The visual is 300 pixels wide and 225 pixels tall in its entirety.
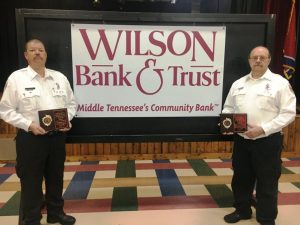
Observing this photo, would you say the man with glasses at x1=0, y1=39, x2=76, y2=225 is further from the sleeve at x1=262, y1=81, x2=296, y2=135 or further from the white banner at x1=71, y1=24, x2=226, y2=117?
the sleeve at x1=262, y1=81, x2=296, y2=135

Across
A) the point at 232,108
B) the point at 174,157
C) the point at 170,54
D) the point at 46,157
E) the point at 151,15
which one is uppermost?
the point at 151,15

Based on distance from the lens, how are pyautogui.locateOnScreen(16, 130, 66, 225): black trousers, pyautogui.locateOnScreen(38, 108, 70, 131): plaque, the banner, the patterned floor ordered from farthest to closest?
1. the banner
2. the patterned floor
3. pyautogui.locateOnScreen(16, 130, 66, 225): black trousers
4. pyautogui.locateOnScreen(38, 108, 70, 131): plaque

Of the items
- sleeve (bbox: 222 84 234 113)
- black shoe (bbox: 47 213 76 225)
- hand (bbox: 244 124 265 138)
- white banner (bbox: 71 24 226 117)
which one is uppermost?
white banner (bbox: 71 24 226 117)

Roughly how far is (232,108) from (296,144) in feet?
10.5

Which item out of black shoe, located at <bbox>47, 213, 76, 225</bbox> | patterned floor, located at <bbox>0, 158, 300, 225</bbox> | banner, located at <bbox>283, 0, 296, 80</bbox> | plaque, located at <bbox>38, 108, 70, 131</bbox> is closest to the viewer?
plaque, located at <bbox>38, 108, 70, 131</bbox>

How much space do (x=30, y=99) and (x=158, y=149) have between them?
10.1 feet

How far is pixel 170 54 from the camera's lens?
2.57 metres

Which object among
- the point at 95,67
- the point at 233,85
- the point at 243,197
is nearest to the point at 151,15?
the point at 95,67

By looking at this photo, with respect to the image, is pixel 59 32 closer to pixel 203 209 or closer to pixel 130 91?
pixel 130 91

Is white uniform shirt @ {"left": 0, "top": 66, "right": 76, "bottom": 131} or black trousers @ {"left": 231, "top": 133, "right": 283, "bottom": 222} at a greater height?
white uniform shirt @ {"left": 0, "top": 66, "right": 76, "bottom": 131}

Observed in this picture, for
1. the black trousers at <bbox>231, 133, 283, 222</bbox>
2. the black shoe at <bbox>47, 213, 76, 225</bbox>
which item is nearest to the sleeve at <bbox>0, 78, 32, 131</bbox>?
the black shoe at <bbox>47, 213, 76, 225</bbox>

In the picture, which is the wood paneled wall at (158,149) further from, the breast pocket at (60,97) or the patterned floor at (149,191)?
the breast pocket at (60,97)

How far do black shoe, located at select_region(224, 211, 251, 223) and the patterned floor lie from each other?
6 centimetres

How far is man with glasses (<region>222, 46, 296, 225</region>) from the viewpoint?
2516 mm
